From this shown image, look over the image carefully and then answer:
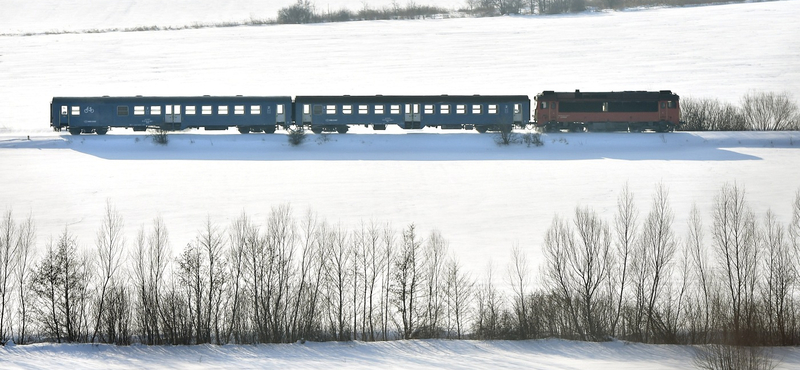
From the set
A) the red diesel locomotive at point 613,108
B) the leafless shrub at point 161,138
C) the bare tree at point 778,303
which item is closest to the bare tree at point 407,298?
the bare tree at point 778,303

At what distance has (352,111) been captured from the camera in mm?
53000

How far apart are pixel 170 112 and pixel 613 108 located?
2610 centimetres

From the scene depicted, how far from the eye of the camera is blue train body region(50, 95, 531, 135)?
2084 inches

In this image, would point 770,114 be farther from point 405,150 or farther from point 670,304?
point 670,304

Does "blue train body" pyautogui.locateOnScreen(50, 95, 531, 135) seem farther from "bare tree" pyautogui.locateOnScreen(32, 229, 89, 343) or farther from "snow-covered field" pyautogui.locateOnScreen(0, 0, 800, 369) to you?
"bare tree" pyautogui.locateOnScreen(32, 229, 89, 343)

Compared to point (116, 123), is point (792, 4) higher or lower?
higher

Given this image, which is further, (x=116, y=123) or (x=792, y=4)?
(x=792, y=4)

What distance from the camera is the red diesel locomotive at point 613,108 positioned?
52906 mm

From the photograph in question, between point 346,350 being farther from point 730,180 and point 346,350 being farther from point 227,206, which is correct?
point 730,180

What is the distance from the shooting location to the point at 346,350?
23500 millimetres

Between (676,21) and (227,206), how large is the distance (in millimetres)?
66345

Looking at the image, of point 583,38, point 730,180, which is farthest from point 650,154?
point 583,38

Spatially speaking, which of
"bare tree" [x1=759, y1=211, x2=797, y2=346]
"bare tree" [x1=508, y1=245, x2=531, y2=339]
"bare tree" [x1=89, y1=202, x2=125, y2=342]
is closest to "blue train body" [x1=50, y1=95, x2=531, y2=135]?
"bare tree" [x1=89, y1=202, x2=125, y2=342]

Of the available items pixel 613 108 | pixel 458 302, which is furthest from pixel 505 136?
pixel 458 302
